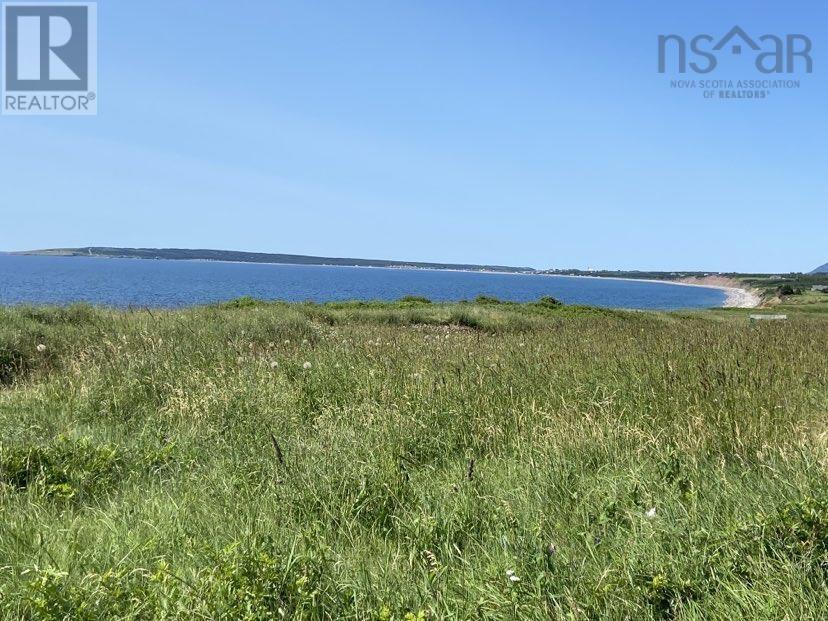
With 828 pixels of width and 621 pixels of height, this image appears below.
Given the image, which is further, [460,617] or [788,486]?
[788,486]

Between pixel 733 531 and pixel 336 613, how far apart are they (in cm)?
206

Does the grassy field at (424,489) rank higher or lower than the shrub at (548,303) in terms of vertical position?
lower

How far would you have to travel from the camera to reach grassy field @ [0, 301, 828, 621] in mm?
2475

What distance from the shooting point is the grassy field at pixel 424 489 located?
8.12 ft

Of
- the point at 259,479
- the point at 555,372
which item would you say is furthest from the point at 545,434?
the point at 259,479

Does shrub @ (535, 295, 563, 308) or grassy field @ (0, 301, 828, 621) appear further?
Result: shrub @ (535, 295, 563, 308)

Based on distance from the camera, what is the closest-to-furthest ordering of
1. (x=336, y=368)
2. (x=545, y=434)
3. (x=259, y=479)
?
(x=259, y=479)
(x=545, y=434)
(x=336, y=368)

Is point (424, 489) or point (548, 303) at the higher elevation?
point (548, 303)

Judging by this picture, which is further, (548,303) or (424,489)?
(548,303)

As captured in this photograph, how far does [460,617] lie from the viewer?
248cm

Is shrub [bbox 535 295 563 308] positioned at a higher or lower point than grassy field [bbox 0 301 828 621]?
higher

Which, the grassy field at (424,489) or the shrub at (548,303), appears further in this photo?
the shrub at (548,303)

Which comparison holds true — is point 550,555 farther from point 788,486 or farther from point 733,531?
point 788,486

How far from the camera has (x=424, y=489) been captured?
383cm
